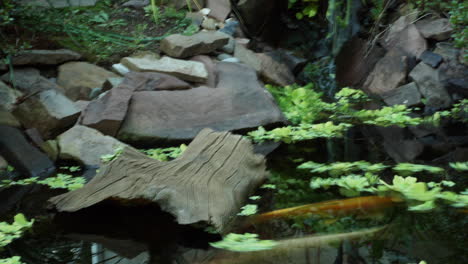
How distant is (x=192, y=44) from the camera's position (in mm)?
5574

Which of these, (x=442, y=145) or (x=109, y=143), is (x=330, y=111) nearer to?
(x=442, y=145)

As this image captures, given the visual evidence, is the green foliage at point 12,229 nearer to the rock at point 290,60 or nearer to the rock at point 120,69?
the rock at point 120,69

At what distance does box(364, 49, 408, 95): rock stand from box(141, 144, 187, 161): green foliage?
10.6 ft

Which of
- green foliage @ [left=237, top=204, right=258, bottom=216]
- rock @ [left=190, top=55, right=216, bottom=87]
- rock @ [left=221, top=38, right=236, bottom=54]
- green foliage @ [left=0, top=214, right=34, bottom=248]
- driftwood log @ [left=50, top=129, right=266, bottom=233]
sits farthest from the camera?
rock @ [left=221, top=38, right=236, bottom=54]

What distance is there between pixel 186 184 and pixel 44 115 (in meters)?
2.15

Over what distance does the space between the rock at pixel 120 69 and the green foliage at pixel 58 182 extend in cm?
202

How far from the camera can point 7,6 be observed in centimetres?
512

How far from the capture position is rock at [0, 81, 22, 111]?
4250 millimetres

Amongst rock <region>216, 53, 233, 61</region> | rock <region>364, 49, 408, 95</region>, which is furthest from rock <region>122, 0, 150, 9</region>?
rock <region>364, 49, 408, 95</region>

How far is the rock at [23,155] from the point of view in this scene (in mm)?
3576

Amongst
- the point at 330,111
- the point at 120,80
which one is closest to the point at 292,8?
the point at 330,111

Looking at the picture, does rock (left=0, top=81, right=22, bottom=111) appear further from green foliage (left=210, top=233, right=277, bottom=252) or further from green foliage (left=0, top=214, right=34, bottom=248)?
green foliage (left=210, top=233, right=277, bottom=252)

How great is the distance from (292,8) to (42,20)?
372 cm

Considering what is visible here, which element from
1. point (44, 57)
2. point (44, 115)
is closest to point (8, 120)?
point (44, 115)
